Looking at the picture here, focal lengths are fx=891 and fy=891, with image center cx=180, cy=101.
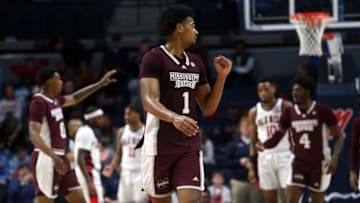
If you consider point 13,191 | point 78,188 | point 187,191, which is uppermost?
point 187,191

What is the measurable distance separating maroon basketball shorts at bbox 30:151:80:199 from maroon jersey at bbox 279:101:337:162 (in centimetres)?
266

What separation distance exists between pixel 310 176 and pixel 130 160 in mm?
3194

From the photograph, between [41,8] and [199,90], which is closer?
[199,90]

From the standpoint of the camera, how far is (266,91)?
11570mm

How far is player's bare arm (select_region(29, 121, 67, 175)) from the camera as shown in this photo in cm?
938

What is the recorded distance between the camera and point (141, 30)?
20922mm

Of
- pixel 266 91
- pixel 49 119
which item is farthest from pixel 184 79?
pixel 266 91

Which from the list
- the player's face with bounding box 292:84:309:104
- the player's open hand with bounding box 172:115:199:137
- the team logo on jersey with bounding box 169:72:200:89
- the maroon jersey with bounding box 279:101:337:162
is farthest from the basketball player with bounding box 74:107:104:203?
the player's open hand with bounding box 172:115:199:137

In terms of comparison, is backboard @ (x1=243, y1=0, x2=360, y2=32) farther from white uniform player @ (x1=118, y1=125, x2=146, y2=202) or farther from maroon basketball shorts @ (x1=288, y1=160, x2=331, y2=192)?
maroon basketball shorts @ (x1=288, y1=160, x2=331, y2=192)

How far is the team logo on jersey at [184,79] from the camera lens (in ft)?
23.3

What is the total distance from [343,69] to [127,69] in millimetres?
6580

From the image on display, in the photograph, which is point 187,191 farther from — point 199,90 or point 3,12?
point 3,12

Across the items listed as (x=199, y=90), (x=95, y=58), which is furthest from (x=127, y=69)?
(x=199, y=90)

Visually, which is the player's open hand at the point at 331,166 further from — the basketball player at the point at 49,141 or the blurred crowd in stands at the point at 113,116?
the blurred crowd in stands at the point at 113,116
